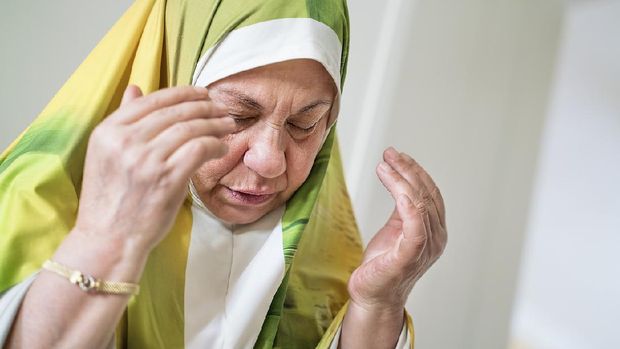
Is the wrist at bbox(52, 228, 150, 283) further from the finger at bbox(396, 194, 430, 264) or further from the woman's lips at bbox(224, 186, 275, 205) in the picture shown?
the finger at bbox(396, 194, 430, 264)

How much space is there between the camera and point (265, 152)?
34.2 inches

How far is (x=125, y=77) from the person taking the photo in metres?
0.94

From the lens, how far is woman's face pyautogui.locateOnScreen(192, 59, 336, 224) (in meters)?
0.86

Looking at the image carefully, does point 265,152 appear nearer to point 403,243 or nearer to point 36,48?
point 403,243

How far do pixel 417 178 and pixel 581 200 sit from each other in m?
1.69

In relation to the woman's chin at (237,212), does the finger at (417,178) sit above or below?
above

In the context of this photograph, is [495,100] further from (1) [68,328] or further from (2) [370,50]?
(1) [68,328]

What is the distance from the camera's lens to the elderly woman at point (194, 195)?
67cm

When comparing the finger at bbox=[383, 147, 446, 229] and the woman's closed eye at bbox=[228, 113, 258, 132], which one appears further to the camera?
the finger at bbox=[383, 147, 446, 229]

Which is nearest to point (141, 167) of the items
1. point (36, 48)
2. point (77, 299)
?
point (77, 299)

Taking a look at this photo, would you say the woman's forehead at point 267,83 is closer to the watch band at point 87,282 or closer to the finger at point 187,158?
the finger at point 187,158

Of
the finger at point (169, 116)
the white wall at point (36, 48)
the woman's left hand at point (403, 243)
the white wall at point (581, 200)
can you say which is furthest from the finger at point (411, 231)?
the white wall at point (581, 200)

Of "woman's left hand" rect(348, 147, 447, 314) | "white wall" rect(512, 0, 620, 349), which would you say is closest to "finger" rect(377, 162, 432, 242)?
"woman's left hand" rect(348, 147, 447, 314)

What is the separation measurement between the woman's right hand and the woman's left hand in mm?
365
